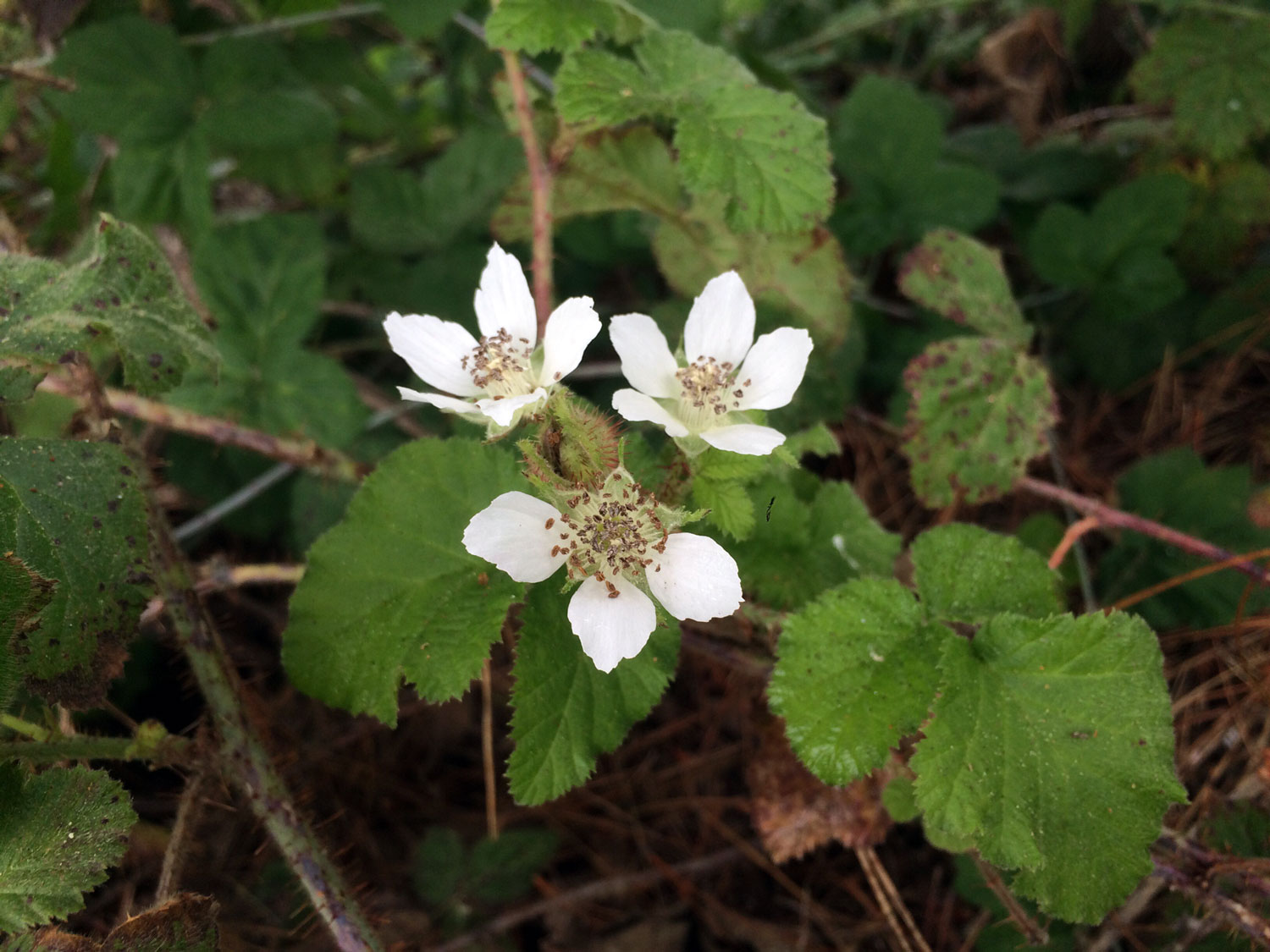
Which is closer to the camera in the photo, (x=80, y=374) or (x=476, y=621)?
(x=476, y=621)

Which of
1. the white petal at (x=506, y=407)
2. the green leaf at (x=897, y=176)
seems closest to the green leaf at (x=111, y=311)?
the white petal at (x=506, y=407)

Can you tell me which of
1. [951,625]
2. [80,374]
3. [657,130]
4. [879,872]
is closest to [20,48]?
[80,374]

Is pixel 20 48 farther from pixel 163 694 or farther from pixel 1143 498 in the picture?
pixel 1143 498

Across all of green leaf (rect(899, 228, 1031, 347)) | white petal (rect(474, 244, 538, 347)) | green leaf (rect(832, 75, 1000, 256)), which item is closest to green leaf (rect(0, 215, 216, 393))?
white petal (rect(474, 244, 538, 347))

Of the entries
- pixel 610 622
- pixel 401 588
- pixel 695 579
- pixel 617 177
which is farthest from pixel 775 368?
pixel 617 177

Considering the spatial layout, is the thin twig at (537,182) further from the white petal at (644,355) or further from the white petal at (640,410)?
the white petal at (640,410)

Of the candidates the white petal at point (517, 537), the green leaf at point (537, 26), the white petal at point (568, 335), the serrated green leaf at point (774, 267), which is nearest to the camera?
the white petal at point (517, 537)
